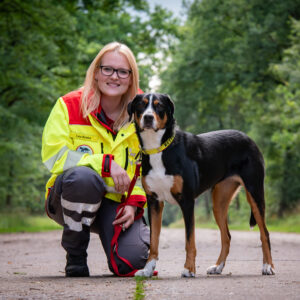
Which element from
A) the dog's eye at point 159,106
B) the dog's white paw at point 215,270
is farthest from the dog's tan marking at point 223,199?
the dog's eye at point 159,106

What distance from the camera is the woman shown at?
16.3ft

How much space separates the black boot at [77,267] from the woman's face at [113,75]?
1674 millimetres

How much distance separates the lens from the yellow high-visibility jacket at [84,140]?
17.0ft

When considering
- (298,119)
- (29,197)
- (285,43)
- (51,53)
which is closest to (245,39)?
(285,43)

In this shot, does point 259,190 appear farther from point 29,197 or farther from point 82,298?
point 29,197

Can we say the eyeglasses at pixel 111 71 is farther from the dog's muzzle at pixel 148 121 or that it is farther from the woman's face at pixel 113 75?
the dog's muzzle at pixel 148 121

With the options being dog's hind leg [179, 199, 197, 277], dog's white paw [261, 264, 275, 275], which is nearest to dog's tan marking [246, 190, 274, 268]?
dog's white paw [261, 264, 275, 275]

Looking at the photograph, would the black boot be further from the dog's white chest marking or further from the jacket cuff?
the dog's white chest marking

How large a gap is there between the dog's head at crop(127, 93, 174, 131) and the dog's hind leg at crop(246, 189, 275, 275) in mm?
1280

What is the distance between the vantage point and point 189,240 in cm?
472

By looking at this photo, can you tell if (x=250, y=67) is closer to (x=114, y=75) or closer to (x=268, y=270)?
(x=114, y=75)

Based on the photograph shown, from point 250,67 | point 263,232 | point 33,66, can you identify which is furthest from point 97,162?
point 250,67

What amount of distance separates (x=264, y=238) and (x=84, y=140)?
2.04 m

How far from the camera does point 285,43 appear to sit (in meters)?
22.2
